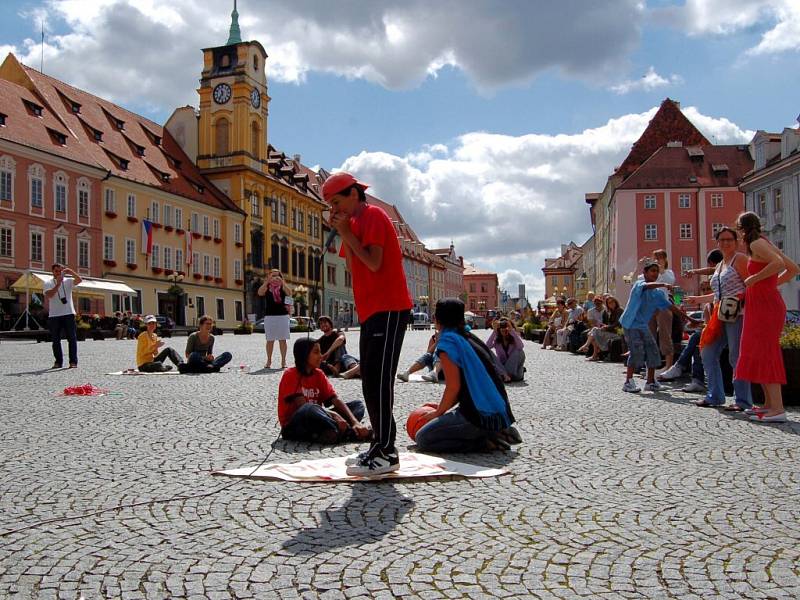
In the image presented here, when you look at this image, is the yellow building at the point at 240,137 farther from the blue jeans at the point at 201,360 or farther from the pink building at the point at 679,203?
the blue jeans at the point at 201,360

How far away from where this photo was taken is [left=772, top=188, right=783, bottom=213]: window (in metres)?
43.3

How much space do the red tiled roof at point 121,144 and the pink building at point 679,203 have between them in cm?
2975

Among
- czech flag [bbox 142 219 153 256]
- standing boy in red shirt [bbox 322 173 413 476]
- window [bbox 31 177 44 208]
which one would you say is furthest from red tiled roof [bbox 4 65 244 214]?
standing boy in red shirt [bbox 322 173 413 476]

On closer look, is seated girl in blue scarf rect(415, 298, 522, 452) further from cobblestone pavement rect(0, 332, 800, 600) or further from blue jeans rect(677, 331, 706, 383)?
blue jeans rect(677, 331, 706, 383)

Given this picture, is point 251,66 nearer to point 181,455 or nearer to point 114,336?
point 114,336

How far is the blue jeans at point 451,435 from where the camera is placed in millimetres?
5871

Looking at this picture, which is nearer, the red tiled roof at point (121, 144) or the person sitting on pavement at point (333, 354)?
the person sitting on pavement at point (333, 354)

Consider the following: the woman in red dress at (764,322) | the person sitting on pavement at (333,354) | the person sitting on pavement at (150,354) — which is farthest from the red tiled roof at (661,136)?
the woman in red dress at (764,322)

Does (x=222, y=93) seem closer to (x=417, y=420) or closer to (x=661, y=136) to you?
(x=661, y=136)

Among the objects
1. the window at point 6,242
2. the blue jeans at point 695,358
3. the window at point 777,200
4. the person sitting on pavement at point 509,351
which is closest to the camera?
the blue jeans at point 695,358

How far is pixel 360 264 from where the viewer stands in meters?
5.02

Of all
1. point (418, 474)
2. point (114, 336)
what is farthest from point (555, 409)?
point (114, 336)

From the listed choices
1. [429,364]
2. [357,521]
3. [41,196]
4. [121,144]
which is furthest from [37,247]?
[357,521]

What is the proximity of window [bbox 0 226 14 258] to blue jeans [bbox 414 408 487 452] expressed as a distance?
3905cm
